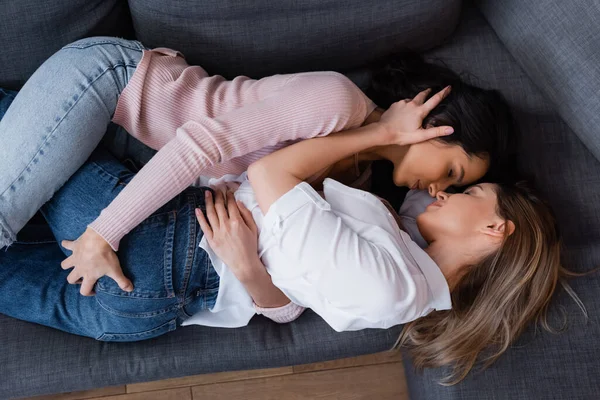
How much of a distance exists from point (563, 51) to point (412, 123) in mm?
431

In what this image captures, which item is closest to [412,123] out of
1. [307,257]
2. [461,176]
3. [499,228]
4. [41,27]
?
[461,176]

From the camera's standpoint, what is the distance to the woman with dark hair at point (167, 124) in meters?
1.06

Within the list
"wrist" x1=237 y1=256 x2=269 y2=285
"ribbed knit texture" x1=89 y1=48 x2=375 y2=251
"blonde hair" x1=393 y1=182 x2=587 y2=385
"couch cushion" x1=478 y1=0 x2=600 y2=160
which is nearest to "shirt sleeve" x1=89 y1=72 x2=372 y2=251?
"ribbed knit texture" x1=89 y1=48 x2=375 y2=251

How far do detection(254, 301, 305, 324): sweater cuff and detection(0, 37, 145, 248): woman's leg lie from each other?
53 cm

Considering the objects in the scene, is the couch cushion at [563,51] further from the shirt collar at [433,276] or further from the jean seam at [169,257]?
the jean seam at [169,257]

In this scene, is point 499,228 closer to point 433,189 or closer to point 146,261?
point 433,189

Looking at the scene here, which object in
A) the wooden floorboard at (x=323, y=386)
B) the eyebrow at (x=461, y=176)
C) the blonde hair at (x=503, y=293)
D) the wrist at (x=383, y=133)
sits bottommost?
the wooden floorboard at (x=323, y=386)

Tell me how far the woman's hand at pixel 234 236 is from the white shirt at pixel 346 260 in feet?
0.07

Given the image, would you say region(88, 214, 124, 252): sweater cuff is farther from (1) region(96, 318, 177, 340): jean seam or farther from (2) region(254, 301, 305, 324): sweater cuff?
(2) region(254, 301, 305, 324): sweater cuff

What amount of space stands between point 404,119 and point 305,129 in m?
0.24

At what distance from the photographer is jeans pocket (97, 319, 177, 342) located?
1206mm

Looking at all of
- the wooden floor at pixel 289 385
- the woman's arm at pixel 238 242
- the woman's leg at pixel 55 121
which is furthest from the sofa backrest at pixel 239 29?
the wooden floor at pixel 289 385

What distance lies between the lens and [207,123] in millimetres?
1059

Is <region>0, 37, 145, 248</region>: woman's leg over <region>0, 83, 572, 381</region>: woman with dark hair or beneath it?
over
